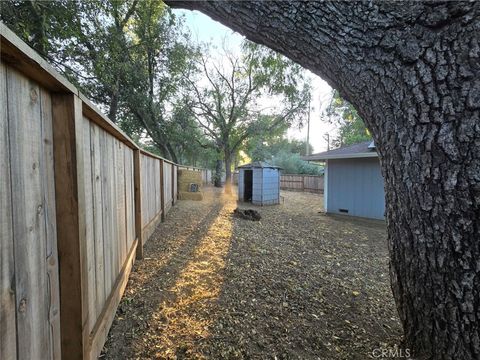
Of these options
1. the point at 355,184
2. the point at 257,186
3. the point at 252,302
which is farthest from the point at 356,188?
the point at 252,302

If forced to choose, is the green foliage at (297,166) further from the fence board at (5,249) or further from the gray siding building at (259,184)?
the fence board at (5,249)

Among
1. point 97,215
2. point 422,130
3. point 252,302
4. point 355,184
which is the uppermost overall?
point 422,130

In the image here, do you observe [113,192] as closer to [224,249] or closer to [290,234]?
[224,249]

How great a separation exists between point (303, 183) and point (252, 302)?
16875 millimetres

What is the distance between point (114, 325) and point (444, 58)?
9.21ft

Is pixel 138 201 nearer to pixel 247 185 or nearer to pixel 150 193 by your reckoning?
pixel 150 193

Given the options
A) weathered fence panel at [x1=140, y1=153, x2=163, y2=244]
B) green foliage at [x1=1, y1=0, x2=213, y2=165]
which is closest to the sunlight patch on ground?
weathered fence panel at [x1=140, y1=153, x2=163, y2=244]

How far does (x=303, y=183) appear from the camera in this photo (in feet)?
61.4

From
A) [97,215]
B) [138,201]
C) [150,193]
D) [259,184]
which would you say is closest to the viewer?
[97,215]

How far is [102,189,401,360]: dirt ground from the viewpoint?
1.87 m

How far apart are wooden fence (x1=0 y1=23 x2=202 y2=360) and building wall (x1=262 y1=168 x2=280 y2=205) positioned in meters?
9.15

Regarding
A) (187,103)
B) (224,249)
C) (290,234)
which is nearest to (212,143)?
(187,103)

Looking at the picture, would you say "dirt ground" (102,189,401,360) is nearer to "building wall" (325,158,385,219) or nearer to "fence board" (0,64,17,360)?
"fence board" (0,64,17,360)

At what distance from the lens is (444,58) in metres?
1.11
